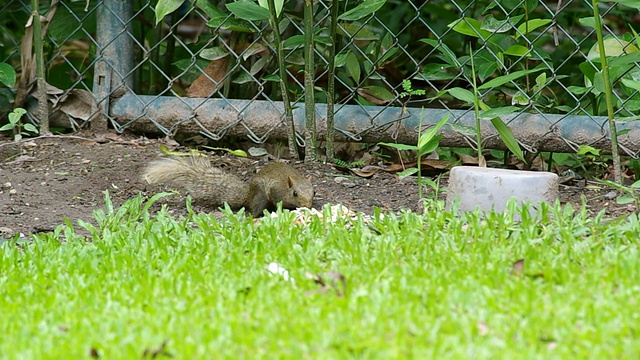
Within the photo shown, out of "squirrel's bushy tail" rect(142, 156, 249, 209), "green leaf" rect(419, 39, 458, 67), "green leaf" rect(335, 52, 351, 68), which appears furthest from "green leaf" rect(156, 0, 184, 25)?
"green leaf" rect(419, 39, 458, 67)

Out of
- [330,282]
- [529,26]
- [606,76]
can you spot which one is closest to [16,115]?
[529,26]

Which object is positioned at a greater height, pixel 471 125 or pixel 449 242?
pixel 471 125

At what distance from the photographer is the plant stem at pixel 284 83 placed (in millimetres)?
4620


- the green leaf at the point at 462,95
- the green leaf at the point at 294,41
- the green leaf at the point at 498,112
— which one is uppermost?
the green leaf at the point at 294,41

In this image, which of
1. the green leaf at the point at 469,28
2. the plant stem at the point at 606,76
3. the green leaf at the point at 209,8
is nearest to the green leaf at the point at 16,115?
the green leaf at the point at 209,8

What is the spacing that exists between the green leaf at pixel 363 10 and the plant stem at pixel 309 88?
0.64 ft

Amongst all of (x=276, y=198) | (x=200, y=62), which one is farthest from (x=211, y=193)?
(x=200, y=62)

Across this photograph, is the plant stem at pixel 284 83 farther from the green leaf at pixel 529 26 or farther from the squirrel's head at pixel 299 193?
the green leaf at pixel 529 26

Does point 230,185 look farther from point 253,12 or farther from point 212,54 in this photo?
point 212,54

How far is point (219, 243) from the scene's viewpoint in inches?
137

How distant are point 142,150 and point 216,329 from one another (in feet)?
9.34

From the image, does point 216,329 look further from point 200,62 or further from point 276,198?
point 200,62

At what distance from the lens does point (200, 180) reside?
453 cm

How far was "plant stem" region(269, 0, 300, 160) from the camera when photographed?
4620 millimetres
